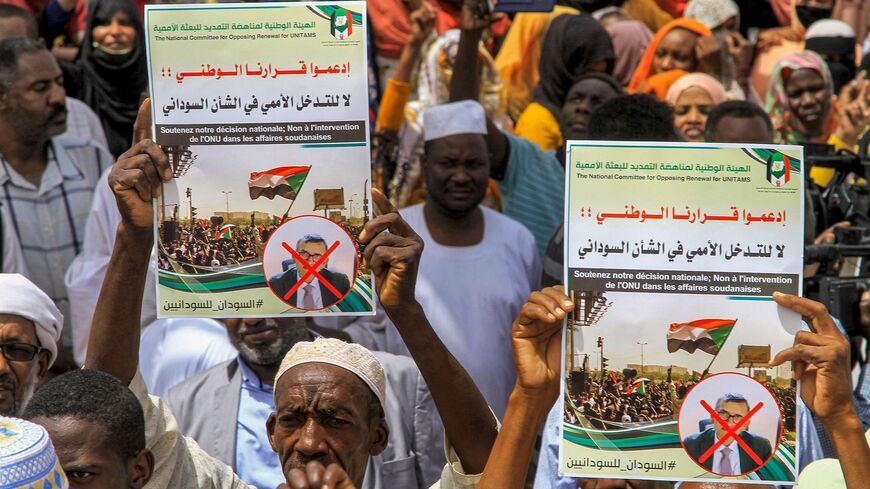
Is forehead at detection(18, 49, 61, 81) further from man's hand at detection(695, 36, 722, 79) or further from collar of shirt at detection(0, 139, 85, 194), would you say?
man's hand at detection(695, 36, 722, 79)

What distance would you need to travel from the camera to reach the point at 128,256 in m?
3.67

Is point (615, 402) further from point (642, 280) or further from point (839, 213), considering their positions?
point (839, 213)

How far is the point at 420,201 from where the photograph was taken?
7242 millimetres

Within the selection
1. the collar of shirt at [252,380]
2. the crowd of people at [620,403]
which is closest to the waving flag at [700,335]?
the crowd of people at [620,403]

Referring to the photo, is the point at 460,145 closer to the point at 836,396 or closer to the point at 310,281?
the point at 310,281

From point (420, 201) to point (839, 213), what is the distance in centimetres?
224

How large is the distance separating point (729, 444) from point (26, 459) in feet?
5.82

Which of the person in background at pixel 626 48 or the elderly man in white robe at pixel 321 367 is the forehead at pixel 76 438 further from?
the person in background at pixel 626 48

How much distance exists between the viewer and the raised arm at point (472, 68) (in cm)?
664

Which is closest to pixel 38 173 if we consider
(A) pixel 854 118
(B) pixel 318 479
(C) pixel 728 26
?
(B) pixel 318 479

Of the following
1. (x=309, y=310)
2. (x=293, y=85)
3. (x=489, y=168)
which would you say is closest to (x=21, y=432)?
(x=309, y=310)

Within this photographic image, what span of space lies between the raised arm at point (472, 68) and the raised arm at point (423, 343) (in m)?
3.01

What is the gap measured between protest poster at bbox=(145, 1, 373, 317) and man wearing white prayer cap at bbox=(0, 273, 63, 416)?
1.55 ft

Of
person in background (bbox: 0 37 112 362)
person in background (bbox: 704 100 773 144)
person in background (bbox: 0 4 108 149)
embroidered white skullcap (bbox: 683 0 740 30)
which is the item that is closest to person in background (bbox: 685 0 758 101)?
embroidered white skullcap (bbox: 683 0 740 30)
